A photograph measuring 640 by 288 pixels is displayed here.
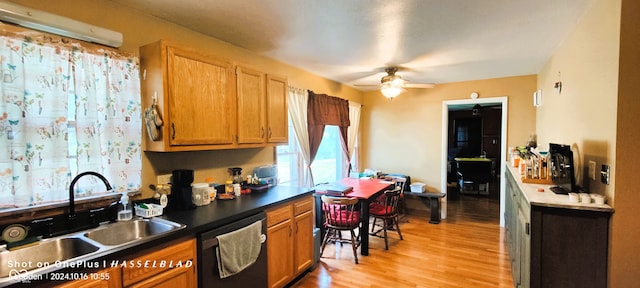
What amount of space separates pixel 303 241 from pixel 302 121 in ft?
5.44

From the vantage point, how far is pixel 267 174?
324 centimetres

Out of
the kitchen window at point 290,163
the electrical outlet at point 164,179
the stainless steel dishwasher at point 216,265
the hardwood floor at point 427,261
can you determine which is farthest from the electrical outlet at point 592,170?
the electrical outlet at point 164,179

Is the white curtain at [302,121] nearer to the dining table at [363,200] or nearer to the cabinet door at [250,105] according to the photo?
the dining table at [363,200]

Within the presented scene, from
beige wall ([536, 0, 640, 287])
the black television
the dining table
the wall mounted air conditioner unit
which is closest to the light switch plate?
beige wall ([536, 0, 640, 287])

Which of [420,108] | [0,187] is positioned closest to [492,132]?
[420,108]

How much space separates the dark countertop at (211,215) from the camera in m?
1.47

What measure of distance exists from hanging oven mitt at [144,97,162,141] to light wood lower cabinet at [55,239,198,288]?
79cm

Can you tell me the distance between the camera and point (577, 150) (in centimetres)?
225

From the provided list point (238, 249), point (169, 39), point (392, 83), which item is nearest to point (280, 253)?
point (238, 249)

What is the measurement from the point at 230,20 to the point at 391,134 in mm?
3858

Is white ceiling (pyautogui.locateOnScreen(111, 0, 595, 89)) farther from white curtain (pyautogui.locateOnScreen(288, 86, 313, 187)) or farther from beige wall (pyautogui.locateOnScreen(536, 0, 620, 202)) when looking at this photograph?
white curtain (pyautogui.locateOnScreen(288, 86, 313, 187))

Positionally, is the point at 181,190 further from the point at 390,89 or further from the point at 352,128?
the point at 352,128

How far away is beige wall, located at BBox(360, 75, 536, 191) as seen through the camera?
4.41 meters

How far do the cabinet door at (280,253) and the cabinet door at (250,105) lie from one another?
0.85 m
